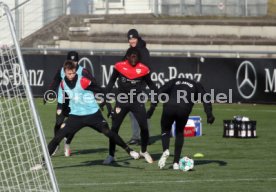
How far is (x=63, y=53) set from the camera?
3262 cm

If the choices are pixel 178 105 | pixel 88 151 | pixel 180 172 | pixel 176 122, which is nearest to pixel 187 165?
pixel 180 172

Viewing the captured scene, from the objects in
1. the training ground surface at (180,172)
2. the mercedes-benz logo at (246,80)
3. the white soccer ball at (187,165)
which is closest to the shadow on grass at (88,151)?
the training ground surface at (180,172)

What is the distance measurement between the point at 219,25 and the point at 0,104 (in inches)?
999

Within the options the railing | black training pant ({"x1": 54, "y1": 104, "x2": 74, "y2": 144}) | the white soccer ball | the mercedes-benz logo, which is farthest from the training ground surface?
the railing

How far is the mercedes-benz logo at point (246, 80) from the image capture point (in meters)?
29.5

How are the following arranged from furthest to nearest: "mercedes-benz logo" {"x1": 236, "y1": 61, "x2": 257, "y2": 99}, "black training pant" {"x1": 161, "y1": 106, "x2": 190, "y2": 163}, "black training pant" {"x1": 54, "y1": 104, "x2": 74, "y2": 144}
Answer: "mercedes-benz logo" {"x1": 236, "y1": 61, "x2": 257, "y2": 99}
"black training pant" {"x1": 54, "y1": 104, "x2": 74, "y2": 144}
"black training pant" {"x1": 161, "y1": 106, "x2": 190, "y2": 163}

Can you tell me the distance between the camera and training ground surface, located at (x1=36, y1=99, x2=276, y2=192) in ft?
46.4

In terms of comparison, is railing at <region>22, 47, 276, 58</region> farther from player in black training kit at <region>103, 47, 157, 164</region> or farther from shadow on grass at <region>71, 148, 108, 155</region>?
player in black training kit at <region>103, 47, 157, 164</region>

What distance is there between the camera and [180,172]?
1577 centimetres

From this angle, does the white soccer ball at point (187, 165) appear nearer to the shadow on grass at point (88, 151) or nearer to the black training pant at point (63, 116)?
the black training pant at point (63, 116)

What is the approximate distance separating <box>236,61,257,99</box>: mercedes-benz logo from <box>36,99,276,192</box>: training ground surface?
582 cm

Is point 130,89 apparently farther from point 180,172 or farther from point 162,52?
point 162,52

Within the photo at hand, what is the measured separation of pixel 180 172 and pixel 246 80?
1415 centimetres

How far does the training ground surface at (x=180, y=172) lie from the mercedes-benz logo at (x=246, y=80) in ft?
19.1
